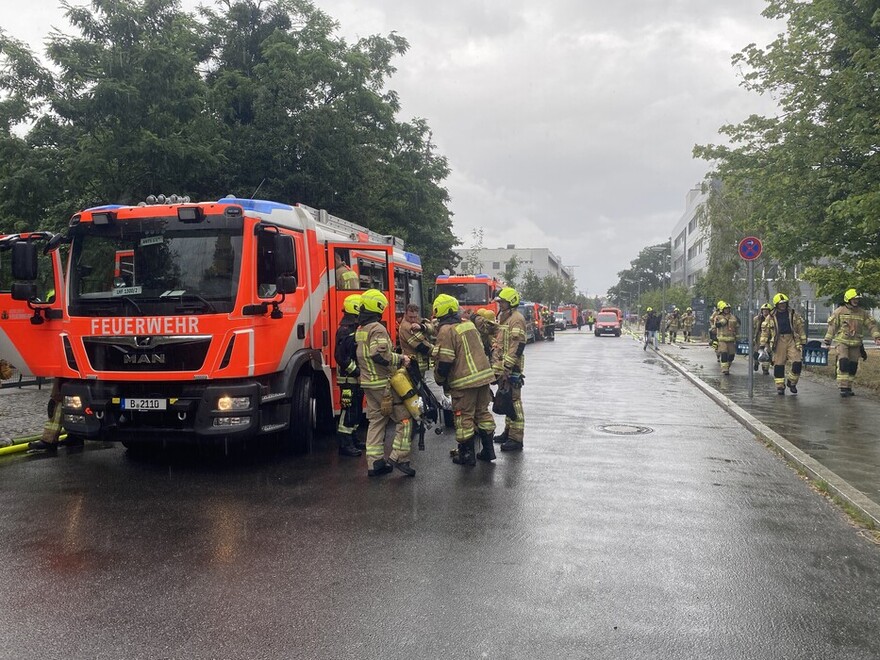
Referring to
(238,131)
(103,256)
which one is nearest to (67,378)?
(103,256)

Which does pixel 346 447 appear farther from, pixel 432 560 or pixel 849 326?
pixel 849 326

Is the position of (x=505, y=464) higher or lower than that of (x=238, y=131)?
lower

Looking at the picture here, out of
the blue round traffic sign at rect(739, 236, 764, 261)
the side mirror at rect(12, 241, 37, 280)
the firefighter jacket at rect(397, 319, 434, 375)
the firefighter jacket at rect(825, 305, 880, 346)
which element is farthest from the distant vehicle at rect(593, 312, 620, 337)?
the side mirror at rect(12, 241, 37, 280)

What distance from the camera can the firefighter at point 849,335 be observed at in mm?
13594

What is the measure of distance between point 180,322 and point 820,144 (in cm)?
1294

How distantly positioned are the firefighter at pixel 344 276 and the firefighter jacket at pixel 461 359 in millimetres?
2278

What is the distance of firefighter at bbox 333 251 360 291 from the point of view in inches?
377

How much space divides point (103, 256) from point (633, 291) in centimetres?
15885

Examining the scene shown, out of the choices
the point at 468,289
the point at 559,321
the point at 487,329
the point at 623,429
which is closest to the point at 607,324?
the point at 559,321

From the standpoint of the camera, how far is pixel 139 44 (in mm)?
13406

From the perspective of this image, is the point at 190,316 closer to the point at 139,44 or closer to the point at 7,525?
the point at 7,525

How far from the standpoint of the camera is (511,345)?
28.1 ft

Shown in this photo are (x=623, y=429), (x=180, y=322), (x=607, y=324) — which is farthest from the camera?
(x=607, y=324)

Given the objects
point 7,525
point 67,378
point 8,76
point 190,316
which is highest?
point 8,76
